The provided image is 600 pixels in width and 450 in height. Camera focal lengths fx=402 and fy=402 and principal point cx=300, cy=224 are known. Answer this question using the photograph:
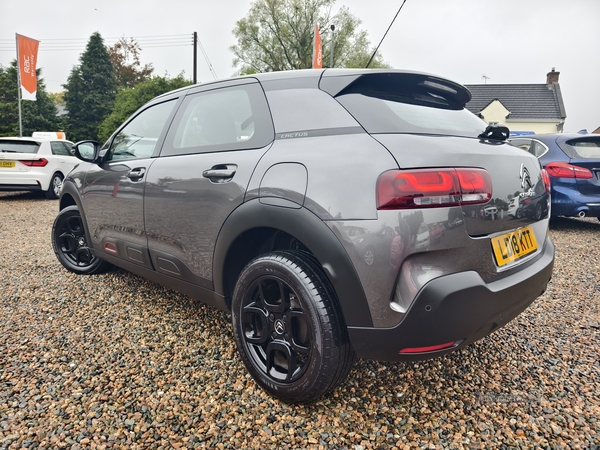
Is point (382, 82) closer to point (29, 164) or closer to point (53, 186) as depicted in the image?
point (29, 164)

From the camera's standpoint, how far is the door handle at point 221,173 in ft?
6.64

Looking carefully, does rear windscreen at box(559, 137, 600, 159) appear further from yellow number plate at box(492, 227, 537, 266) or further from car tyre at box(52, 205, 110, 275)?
car tyre at box(52, 205, 110, 275)

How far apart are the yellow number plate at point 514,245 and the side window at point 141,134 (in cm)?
218

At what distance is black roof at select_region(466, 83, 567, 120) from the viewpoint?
36250mm

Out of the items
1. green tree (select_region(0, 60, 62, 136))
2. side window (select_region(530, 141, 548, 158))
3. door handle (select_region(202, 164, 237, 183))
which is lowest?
door handle (select_region(202, 164, 237, 183))

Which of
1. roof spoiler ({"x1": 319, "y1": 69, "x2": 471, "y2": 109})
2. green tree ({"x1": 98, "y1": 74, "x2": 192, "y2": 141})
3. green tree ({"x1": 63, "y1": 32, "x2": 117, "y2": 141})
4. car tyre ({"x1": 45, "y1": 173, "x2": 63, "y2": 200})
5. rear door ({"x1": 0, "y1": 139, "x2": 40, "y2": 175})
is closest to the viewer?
roof spoiler ({"x1": 319, "y1": 69, "x2": 471, "y2": 109})

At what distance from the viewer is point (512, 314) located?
5.75 ft

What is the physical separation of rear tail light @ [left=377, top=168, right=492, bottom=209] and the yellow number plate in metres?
0.28

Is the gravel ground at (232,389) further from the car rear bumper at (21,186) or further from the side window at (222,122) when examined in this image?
the car rear bumper at (21,186)

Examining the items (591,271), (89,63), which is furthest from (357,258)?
(89,63)

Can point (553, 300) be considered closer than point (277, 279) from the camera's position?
No

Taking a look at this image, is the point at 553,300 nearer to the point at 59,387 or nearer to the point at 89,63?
the point at 59,387

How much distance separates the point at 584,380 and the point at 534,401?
0.42 meters

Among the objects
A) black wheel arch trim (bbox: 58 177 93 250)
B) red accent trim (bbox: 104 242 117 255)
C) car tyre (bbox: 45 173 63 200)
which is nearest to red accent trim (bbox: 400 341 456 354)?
red accent trim (bbox: 104 242 117 255)
